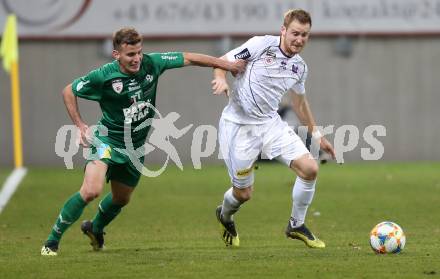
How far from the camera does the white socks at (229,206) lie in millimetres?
11680

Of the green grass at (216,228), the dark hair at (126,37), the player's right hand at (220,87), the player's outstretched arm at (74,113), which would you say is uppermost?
the dark hair at (126,37)

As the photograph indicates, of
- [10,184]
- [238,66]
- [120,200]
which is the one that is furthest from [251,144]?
[10,184]

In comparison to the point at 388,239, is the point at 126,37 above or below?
above

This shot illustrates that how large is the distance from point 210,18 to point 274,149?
1571 centimetres

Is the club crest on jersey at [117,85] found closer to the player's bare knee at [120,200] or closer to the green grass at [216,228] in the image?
the player's bare knee at [120,200]

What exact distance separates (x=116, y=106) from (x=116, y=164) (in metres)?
0.57

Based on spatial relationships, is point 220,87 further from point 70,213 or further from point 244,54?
point 70,213

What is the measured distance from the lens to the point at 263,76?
11539 millimetres

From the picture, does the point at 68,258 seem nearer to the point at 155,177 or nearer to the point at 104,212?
the point at 104,212

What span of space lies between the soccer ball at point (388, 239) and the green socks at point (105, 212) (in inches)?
105

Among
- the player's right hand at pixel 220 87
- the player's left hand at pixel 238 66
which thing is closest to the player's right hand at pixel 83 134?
the player's right hand at pixel 220 87

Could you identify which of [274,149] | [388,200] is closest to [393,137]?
[388,200]

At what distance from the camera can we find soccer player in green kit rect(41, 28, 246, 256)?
413 inches

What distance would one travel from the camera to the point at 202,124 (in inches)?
1076
